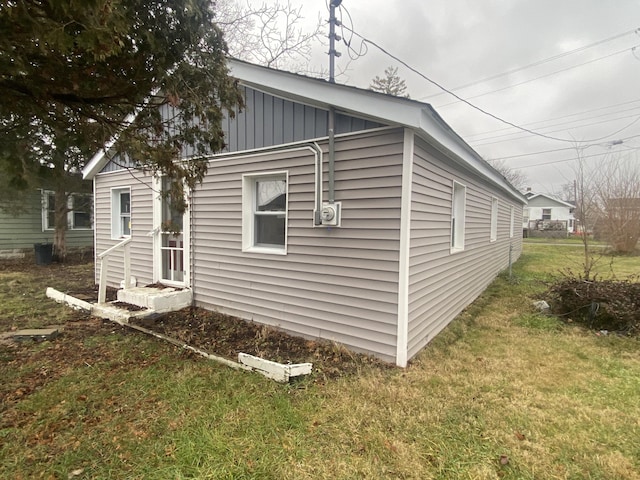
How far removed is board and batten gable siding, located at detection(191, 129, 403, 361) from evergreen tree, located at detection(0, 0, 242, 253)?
140 centimetres

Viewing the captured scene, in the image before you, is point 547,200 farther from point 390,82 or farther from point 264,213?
point 264,213

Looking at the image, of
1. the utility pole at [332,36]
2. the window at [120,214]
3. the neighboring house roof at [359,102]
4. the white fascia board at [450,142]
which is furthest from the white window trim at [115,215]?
the white fascia board at [450,142]

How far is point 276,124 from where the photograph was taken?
4582mm

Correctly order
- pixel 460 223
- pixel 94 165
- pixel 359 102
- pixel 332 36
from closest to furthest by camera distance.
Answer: pixel 359 102, pixel 332 36, pixel 460 223, pixel 94 165

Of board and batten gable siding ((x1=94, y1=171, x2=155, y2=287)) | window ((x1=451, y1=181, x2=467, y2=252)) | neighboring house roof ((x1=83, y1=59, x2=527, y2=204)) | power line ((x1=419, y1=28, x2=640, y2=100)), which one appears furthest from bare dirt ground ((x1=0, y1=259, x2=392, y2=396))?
power line ((x1=419, y1=28, x2=640, y2=100))

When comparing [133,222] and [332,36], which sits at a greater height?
[332,36]

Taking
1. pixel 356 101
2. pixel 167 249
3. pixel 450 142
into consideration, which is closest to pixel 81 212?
pixel 167 249

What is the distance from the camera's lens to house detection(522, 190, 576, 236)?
32781 mm

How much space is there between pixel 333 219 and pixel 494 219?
281 inches

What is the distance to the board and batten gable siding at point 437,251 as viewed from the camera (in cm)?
379

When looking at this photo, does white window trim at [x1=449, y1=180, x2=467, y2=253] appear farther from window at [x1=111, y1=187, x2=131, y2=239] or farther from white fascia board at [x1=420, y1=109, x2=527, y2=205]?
window at [x1=111, y1=187, x2=131, y2=239]

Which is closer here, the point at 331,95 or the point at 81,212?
the point at 331,95

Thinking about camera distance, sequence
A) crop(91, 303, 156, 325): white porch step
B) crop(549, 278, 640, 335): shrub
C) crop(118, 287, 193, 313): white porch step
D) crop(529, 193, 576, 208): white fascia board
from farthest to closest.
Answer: crop(529, 193, 576, 208): white fascia board
crop(118, 287, 193, 313): white porch step
crop(91, 303, 156, 325): white porch step
crop(549, 278, 640, 335): shrub

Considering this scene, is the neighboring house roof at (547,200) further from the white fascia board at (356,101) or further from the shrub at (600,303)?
the white fascia board at (356,101)
